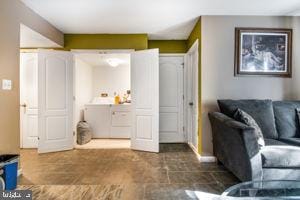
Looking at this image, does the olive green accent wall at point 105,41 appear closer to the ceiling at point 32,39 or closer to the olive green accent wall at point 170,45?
the ceiling at point 32,39

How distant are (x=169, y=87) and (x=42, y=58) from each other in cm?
274

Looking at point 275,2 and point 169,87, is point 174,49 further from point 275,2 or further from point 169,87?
point 275,2

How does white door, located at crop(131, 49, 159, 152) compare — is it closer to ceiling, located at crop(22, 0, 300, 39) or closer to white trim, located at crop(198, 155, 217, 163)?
ceiling, located at crop(22, 0, 300, 39)

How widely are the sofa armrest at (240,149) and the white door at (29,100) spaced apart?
3.76 meters

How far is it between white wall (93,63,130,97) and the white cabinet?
Result: 4.22ft

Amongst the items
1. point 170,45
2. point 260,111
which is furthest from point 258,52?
point 170,45

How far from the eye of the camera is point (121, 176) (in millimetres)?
3014

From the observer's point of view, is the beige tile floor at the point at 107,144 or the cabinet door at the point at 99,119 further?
the cabinet door at the point at 99,119

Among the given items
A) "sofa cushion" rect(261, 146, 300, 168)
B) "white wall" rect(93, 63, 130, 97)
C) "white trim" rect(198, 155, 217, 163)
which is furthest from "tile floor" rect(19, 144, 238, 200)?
"white wall" rect(93, 63, 130, 97)

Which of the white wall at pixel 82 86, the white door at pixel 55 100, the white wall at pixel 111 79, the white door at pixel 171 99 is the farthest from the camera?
the white wall at pixel 111 79

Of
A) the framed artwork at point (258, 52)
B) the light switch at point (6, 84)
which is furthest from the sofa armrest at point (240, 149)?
the light switch at point (6, 84)

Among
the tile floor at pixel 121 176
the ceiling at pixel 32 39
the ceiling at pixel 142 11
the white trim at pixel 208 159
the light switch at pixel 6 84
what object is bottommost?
the tile floor at pixel 121 176

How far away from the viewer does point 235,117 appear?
2.87 metres

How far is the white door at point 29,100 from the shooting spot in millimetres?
4637
